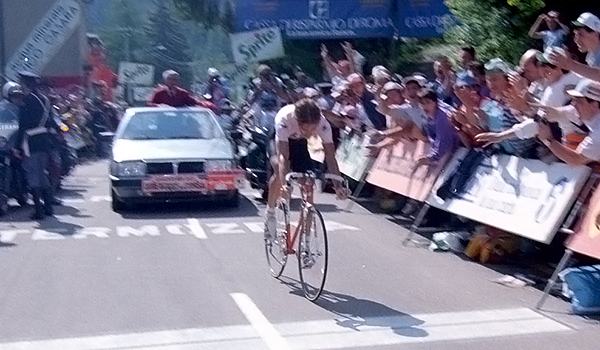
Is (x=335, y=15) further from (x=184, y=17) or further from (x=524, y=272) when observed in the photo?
(x=524, y=272)

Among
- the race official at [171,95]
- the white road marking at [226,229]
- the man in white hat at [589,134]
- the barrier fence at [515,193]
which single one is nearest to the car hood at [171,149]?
the white road marking at [226,229]

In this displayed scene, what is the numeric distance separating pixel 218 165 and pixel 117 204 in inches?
63.7

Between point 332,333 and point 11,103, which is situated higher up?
point 332,333

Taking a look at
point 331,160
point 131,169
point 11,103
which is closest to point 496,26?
point 131,169

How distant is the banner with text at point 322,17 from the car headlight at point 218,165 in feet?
42.9

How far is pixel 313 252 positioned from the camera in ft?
26.6

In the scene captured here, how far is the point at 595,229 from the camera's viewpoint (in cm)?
766

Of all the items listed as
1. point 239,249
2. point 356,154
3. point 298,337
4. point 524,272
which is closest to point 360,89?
point 356,154

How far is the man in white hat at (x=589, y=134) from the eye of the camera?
7.96 m

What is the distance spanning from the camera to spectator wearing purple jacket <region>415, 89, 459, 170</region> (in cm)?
1067

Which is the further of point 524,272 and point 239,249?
point 239,249

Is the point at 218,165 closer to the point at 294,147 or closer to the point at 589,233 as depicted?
the point at 294,147

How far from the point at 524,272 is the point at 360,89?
5786 millimetres

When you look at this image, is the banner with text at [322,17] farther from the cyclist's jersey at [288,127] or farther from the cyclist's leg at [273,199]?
the cyclist's jersey at [288,127]
